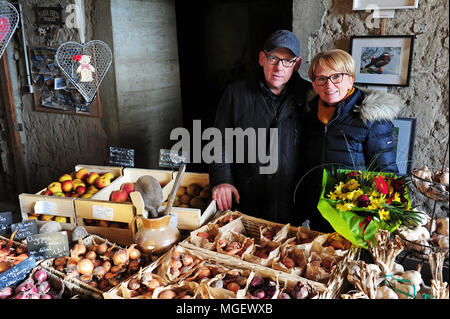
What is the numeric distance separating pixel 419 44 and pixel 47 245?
2.09 m

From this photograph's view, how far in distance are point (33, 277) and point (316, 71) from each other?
144cm

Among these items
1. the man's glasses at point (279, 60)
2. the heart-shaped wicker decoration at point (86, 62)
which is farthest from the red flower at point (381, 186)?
the heart-shaped wicker decoration at point (86, 62)

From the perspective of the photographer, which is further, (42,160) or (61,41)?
(42,160)

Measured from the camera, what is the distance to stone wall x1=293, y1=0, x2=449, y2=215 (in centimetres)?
206

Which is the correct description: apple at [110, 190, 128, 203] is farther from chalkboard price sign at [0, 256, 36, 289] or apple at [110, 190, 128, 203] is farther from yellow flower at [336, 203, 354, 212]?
yellow flower at [336, 203, 354, 212]

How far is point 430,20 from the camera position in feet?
6.76

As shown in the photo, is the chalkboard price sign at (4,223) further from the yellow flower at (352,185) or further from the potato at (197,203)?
Result: the yellow flower at (352,185)

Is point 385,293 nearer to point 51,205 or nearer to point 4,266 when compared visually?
point 4,266

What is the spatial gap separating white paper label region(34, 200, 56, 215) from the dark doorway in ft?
6.81

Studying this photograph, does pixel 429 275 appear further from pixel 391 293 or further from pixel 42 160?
pixel 42 160

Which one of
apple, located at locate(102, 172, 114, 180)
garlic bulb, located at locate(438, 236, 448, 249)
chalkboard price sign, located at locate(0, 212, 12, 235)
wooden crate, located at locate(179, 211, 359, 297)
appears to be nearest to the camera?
garlic bulb, located at locate(438, 236, 448, 249)

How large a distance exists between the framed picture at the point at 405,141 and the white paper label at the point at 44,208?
189 centimetres

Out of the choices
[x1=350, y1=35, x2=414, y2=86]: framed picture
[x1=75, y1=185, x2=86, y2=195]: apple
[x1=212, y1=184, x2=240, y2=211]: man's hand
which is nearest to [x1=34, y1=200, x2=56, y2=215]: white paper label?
[x1=75, y1=185, x2=86, y2=195]: apple

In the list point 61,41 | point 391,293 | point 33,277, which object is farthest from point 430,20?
point 61,41
